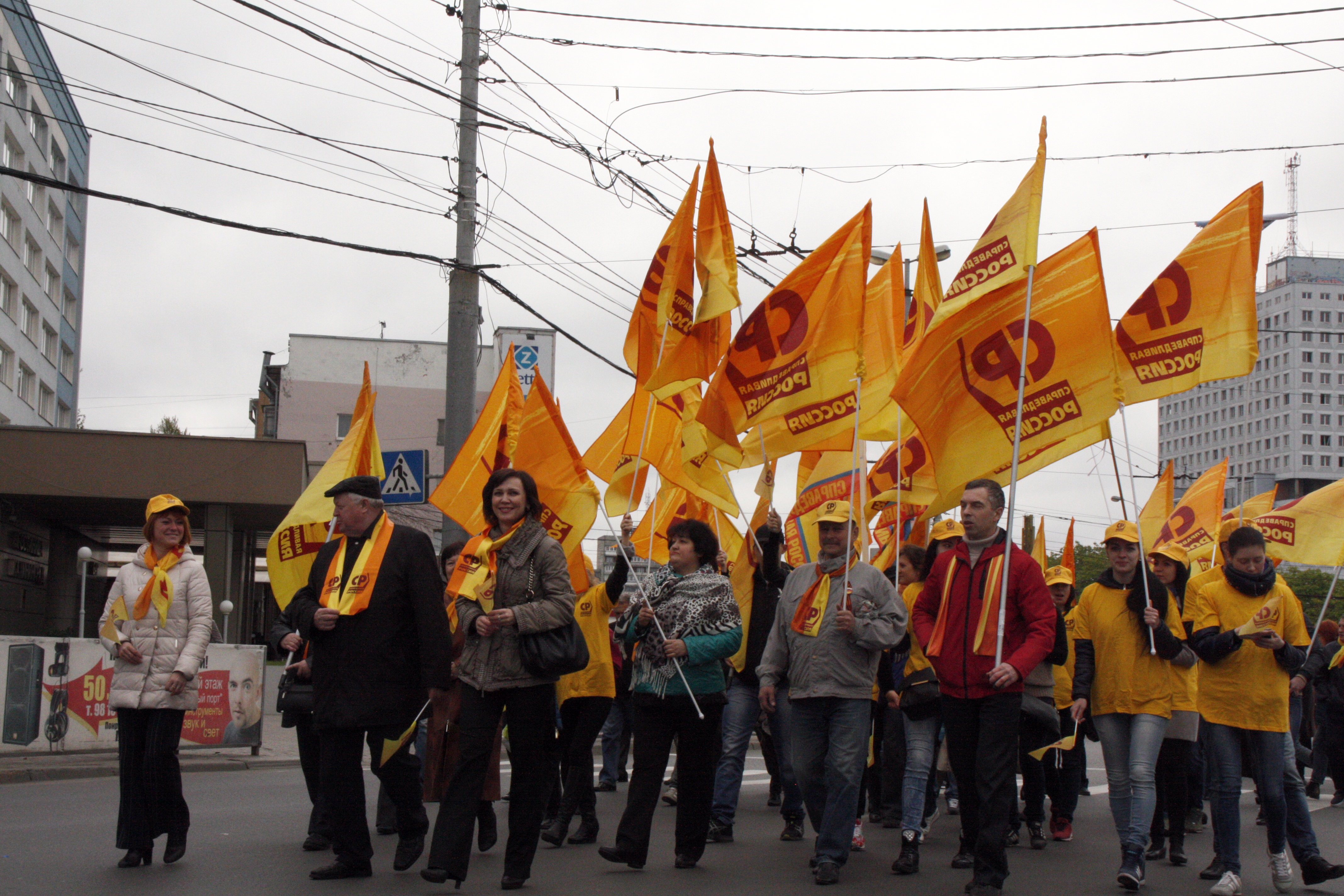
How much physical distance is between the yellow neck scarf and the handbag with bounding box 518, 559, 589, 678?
11.6 inches

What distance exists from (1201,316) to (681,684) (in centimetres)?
389

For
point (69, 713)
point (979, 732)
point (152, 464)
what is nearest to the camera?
point (979, 732)

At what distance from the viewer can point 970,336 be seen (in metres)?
7.13

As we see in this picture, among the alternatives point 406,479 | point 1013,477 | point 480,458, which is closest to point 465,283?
point 406,479

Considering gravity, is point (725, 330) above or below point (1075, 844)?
above

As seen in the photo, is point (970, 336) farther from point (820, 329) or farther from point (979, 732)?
point (979, 732)

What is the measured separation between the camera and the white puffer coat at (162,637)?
6527mm

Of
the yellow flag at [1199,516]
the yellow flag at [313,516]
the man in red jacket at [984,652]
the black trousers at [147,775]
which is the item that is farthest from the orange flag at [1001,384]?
Answer: the yellow flag at [1199,516]

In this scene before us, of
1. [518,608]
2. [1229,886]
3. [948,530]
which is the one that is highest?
[948,530]

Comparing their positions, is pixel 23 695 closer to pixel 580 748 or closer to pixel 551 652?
pixel 580 748

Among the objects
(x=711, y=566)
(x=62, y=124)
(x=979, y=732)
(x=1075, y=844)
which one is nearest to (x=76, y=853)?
(x=711, y=566)

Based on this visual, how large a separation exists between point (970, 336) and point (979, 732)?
2185 millimetres

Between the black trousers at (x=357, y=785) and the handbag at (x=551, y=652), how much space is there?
0.68 m

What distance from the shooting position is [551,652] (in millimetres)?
5973
